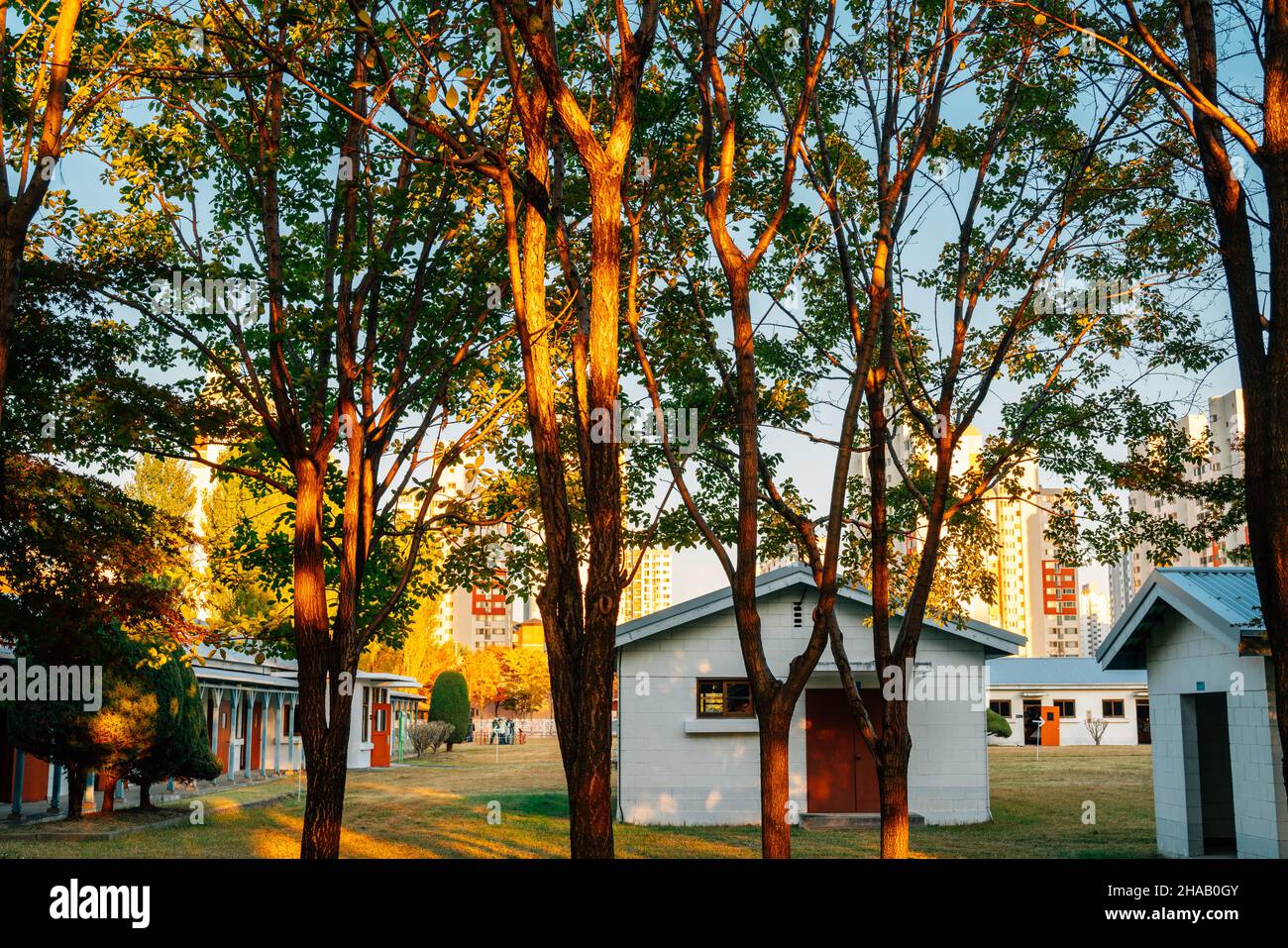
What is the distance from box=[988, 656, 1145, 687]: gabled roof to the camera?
60.1m

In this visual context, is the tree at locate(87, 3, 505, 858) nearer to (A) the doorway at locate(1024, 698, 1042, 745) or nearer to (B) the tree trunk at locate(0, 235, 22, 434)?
(B) the tree trunk at locate(0, 235, 22, 434)

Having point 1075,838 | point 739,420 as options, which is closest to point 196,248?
point 739,420

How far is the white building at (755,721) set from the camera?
25.2m

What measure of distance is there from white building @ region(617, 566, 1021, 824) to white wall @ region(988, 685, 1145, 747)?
3713 cm

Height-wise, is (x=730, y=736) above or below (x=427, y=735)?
above

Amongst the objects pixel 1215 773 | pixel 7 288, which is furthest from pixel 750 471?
pixel 1215 773

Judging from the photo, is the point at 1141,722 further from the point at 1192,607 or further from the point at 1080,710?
the point at 1192,607

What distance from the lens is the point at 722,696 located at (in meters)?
26.0

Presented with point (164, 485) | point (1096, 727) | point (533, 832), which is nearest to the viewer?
point (533, 832)

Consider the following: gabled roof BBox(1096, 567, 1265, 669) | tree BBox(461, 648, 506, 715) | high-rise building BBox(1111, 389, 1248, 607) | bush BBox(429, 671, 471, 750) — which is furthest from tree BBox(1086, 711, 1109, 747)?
tree BBox(461, 648, 506, 715)

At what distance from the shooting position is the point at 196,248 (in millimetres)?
14180
